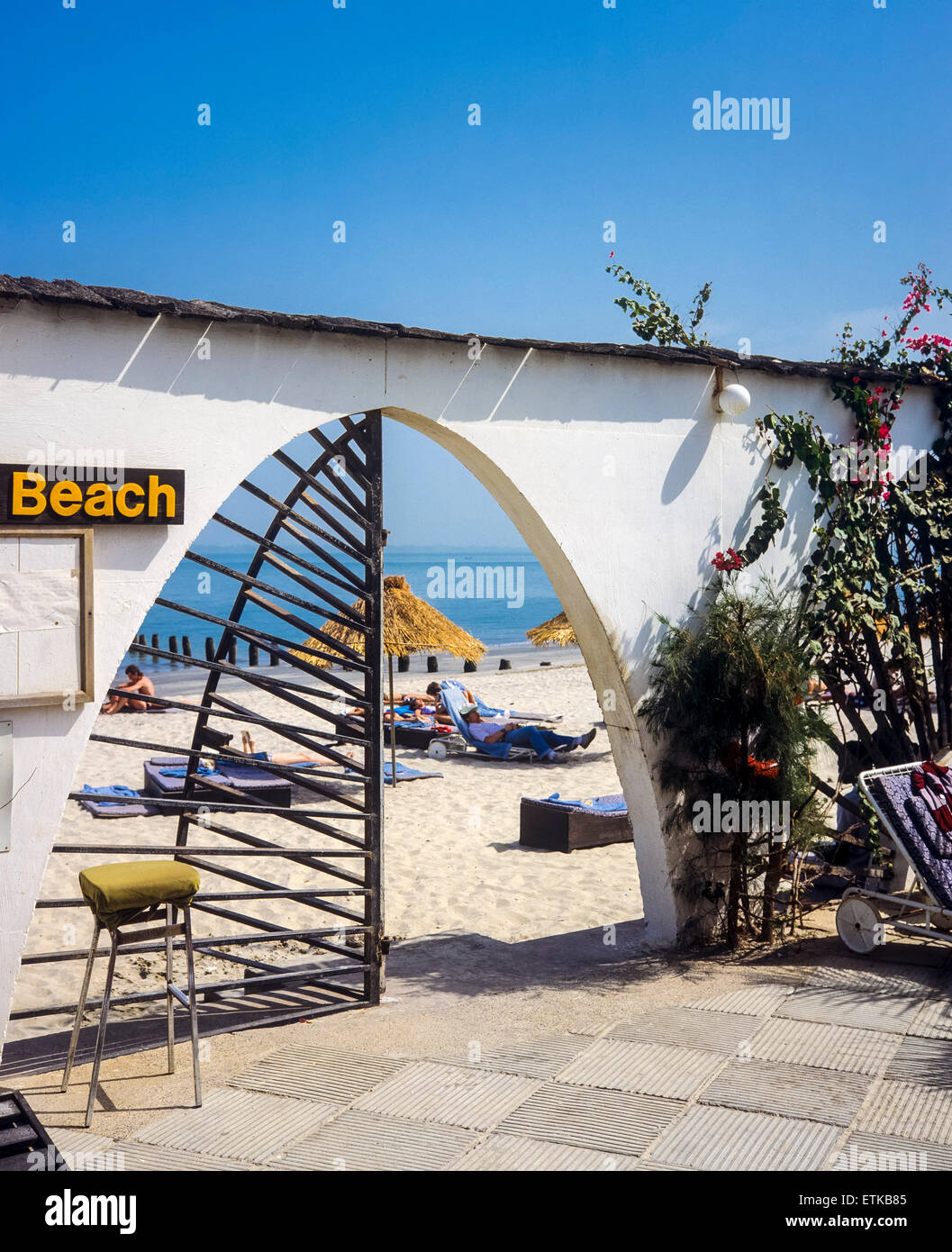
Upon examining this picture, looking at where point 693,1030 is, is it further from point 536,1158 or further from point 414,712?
point 414,712

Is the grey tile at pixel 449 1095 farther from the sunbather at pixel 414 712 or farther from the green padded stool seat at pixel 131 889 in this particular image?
the sunbather at pixel 414 712

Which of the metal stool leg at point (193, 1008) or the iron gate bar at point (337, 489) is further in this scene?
the iron gate bar at point (337, 489)

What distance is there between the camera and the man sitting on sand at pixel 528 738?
15.5 meters

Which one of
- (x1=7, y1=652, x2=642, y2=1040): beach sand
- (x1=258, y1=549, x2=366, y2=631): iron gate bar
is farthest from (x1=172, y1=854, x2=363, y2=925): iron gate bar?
(x1=258, y1=549, x2=366, y2=631): iron gate bar

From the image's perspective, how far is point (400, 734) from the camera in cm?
1677

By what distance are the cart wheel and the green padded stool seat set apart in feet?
11.8

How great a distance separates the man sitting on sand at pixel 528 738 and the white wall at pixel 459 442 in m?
8.61

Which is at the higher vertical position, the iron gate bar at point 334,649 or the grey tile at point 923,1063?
the iron gate bar at point 334,649

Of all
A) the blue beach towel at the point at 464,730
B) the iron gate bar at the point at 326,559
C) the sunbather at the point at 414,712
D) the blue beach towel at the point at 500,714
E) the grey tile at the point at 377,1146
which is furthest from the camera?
the blue beach towel at the point at 500,714

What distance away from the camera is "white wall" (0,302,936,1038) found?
4.62 metres

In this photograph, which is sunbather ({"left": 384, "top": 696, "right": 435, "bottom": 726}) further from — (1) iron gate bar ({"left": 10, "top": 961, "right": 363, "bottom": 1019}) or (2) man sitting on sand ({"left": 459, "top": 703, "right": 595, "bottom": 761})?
(1) iron gate bar ({"left": 10, "top": 961, "right": 363, "bottom": 1019})

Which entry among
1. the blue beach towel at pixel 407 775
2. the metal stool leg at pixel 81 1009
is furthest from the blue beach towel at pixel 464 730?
the metal stool leg at pixel 81 1009

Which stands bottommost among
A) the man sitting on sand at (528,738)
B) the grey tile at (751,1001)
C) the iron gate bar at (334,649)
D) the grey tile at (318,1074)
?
the grey tile at (318,1074)
